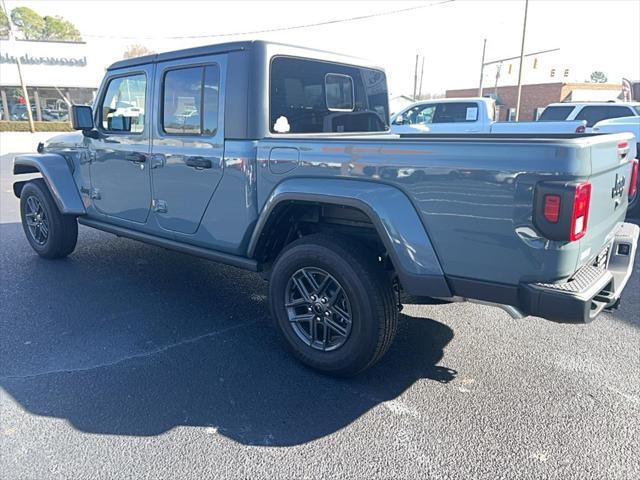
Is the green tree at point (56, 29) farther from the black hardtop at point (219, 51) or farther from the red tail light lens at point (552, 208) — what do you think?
the red tail light lens at point (552, 208)

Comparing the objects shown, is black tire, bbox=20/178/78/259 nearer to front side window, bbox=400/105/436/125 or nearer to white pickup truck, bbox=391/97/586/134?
white pickup truck, bbox=391/97/586/134

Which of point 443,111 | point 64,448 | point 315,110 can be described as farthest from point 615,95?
point 64,448

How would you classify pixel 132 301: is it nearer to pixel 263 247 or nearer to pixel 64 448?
pixel 263 247

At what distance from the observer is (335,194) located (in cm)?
288

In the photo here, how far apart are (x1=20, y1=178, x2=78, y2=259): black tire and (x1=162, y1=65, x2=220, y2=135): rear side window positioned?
2.09 metres

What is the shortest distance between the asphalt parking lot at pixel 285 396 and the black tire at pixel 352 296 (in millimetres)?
162

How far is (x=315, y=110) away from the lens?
3967 millimetres

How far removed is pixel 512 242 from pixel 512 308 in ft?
1.28

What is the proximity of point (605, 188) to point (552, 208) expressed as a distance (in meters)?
0.70

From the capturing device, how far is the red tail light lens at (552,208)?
220 centimetres

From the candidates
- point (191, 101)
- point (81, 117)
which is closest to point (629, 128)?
A: point (191, 101)

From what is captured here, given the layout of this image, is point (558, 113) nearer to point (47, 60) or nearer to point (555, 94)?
point (555, 94)

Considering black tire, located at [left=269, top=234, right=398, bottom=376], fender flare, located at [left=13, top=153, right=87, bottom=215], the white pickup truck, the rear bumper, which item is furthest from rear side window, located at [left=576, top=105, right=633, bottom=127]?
fender flare, located at [left=13, top=153, right=87, bottom=215]

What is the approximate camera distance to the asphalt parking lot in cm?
242
